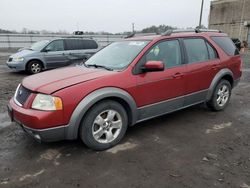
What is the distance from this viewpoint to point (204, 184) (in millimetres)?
2811

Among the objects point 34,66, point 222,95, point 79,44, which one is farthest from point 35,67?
point 222,95

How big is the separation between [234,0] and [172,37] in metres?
35.3

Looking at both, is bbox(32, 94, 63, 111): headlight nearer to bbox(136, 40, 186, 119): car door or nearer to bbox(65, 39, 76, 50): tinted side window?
bbox(136, 40, 186, 119): car door

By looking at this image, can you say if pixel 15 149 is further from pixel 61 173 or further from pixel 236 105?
pixel 236 105

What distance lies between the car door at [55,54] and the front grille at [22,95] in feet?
23.6

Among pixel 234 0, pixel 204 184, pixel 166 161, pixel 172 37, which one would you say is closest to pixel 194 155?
pixel 166 161

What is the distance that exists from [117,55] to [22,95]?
1.70m

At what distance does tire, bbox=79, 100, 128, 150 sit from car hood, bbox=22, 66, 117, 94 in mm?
437

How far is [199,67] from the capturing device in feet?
15.1

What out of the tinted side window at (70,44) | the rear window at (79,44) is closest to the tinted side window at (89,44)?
the rear window at (79,44)

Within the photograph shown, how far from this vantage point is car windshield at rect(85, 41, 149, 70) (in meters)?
3.94

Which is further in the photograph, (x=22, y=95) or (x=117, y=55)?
(x=117, y=55)

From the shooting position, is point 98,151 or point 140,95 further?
point 140,95

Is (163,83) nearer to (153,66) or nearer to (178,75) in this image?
(178,75)
